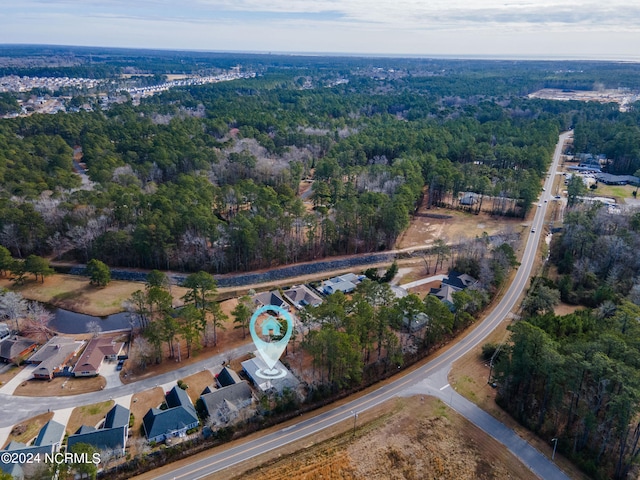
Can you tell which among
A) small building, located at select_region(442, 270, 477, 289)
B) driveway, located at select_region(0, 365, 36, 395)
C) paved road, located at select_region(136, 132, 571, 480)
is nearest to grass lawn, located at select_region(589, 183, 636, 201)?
small building, located at select_region(442, 270, 477, 289)

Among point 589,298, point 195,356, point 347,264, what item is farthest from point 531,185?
point 195,356

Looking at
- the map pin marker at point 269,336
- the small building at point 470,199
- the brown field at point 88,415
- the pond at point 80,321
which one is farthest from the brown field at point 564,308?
the pond at point 80,321

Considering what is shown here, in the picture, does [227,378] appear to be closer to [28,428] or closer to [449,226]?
[28,428]

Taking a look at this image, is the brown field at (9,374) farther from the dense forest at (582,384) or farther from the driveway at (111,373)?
the dense forest at (582,384)

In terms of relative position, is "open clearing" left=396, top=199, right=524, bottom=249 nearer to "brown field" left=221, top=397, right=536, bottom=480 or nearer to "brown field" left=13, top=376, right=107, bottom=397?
"brown field" left=221, top=397, right=536, bottom=480

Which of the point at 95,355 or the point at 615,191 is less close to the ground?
the point at 615,191

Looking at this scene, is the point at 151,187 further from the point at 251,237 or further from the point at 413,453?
the point at 413,453

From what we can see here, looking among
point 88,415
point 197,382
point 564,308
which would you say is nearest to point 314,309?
point 197,382
